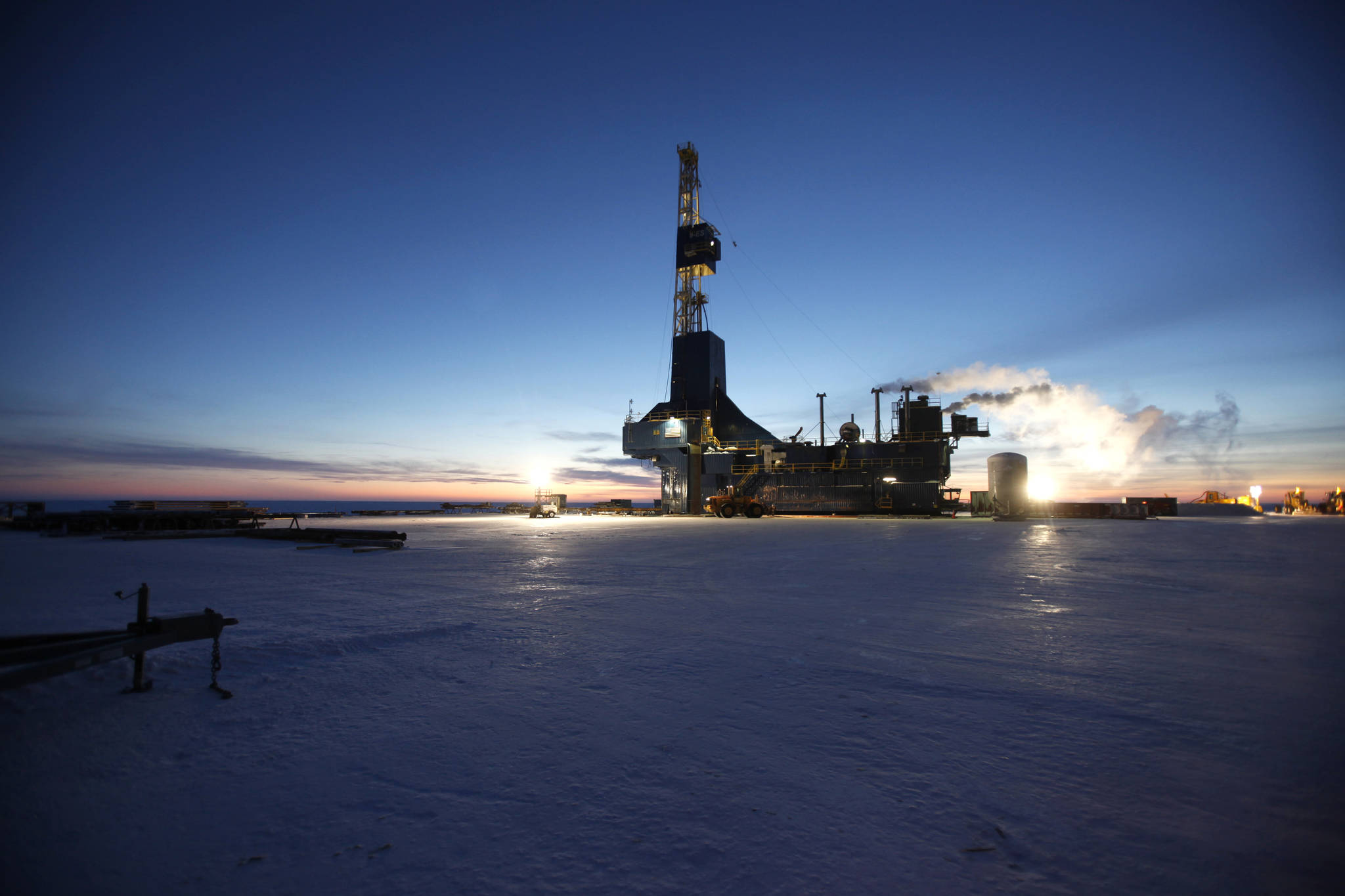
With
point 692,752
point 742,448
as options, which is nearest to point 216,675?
point 692,752

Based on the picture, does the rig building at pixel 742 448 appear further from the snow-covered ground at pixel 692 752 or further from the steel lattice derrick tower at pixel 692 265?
the snow-covered ground at pixel 692 752

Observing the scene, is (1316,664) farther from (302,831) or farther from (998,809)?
(302,831)

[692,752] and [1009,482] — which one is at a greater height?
[1009,482]

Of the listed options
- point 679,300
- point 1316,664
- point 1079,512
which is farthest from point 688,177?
point 1316,664

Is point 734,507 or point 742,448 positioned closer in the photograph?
point 734,507

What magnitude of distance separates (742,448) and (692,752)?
43.3 meters

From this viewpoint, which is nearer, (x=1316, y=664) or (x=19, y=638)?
(x=19, y=638)

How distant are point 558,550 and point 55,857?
43.6ft

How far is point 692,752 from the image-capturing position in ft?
10.4

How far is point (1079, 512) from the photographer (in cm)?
4281

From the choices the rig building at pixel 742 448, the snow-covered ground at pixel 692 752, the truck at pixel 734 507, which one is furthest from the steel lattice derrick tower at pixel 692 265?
the snow-covered ground at pixel 692 752

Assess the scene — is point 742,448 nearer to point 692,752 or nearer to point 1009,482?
point 1009,482

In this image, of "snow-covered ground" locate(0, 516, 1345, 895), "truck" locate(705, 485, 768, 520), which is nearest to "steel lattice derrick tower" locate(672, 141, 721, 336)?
"truck" locate(705, 485, 768, 520)

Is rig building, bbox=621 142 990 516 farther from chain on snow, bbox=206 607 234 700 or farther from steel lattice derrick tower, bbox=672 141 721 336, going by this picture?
chain on snow, bbox=206 607 234 700
